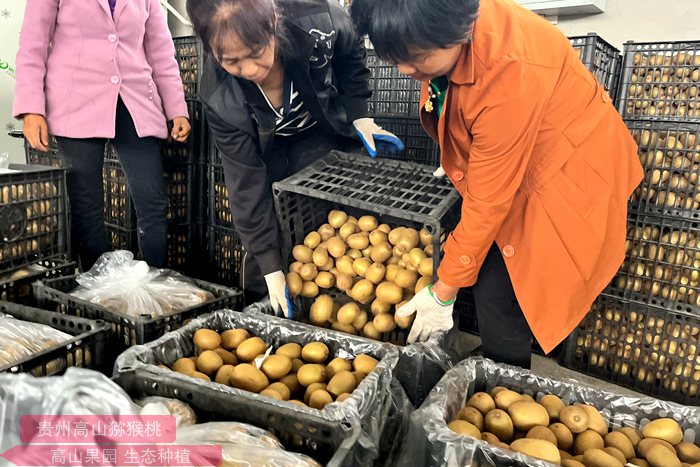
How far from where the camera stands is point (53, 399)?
0.68 m

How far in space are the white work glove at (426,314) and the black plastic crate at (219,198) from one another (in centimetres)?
139

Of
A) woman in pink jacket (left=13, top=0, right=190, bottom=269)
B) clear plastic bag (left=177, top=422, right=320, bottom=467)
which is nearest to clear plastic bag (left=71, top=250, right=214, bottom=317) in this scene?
woman in pink jacket (left=13, top=0, right=190, bottom=269)


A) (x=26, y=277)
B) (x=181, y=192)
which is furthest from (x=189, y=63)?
(x=26, y=277)

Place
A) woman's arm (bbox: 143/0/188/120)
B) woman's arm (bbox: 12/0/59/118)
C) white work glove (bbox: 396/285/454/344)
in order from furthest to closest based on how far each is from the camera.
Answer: woman's arm (bbox: 143/0/188/120)
woman's arm (bbox: 12/0/59/118)
white work glove (bbox: 396/285/454/344)

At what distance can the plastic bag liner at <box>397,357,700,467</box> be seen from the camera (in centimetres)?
90

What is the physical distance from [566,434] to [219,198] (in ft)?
6.26

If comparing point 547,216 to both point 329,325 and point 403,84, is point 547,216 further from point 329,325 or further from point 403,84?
point 403,84

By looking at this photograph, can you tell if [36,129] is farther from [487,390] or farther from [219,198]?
[487,390]

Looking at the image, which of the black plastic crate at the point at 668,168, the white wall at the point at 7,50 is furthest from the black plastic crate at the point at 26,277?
the white wall at the point at 7,50

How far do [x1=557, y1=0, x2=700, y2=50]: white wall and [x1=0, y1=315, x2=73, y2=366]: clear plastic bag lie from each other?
339 cm

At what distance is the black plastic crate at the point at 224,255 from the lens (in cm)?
250

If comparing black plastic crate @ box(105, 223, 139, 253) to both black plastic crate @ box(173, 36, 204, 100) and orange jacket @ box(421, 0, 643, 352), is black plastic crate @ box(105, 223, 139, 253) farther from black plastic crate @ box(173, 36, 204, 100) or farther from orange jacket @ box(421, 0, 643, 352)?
orange jacket @ box(421, 0, 643, 352)

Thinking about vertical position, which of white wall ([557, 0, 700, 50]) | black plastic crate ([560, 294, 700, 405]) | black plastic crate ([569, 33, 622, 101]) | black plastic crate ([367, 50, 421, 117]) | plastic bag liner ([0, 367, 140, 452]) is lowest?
black plastic crate ([560, 294, 700, 405])

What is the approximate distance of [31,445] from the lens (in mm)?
644
